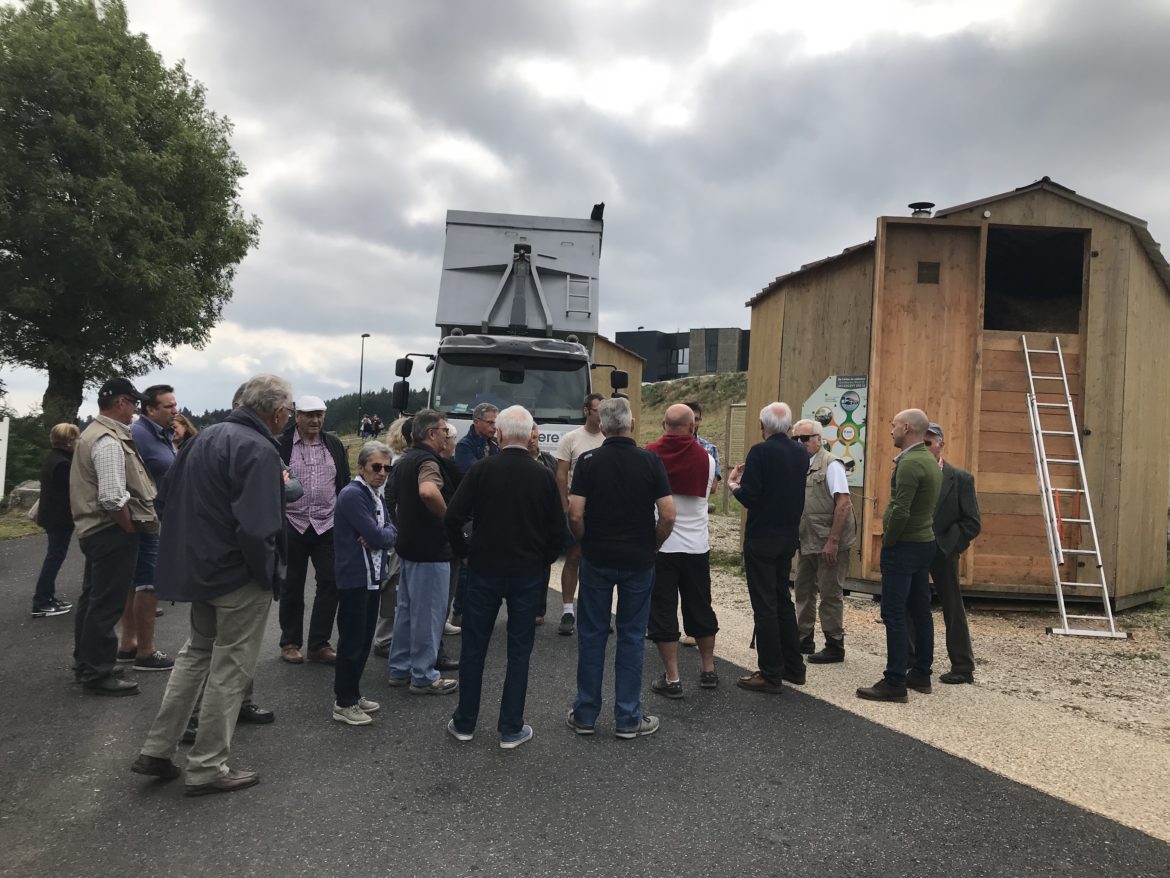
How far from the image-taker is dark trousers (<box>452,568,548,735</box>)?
4203mm

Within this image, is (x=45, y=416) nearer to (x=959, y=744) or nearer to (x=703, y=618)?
(x=703, y=618)

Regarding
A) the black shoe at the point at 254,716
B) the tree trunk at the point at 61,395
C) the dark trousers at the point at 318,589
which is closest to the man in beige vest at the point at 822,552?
the dark trousers at the point at 318,589

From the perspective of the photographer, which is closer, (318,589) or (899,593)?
(899,593)

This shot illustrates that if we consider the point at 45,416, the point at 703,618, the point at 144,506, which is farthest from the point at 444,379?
the point at 45,416

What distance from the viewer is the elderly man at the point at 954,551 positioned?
19.0 ft

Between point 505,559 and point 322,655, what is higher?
point 505,559

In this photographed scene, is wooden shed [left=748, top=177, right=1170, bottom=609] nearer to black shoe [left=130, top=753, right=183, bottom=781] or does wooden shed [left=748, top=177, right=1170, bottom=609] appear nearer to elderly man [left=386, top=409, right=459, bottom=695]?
elderly man [left=386, top=409, right=459, bottom=695]

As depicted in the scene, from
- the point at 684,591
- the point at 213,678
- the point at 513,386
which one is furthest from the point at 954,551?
the point at 513,386

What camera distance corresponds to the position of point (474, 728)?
4.29 meters

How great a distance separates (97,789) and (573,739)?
2.29m

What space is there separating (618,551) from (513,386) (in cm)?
545

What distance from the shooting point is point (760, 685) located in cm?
536

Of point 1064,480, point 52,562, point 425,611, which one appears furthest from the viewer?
point 1064,480

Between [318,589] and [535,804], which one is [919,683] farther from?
[318,589]
